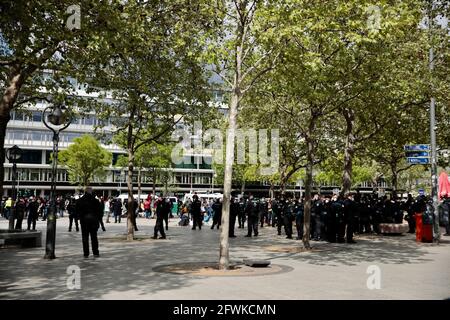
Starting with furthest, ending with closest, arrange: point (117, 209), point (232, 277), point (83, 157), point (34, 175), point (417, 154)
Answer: point (34, 175)
point (83, 157)
point (117, 209)
point (417, 154)
point (232, 277)

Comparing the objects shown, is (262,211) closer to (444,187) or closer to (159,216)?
(444,187)

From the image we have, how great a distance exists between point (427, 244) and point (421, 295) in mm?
10779

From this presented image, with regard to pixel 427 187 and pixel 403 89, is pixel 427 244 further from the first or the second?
pixel 427 187

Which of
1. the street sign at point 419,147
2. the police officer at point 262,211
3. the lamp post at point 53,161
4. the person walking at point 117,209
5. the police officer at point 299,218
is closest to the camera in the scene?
the lamp post at point 53,161

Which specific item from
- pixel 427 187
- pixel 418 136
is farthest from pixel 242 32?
pixel 427 187

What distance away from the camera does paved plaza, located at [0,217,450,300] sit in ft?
27.4

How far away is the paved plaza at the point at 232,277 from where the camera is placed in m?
8.34

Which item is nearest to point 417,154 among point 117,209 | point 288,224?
point 288,224

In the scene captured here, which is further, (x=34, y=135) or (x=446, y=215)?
(x=34, y=135)

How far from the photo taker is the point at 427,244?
1814 cm

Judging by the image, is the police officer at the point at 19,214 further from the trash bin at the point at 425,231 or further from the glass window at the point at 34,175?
the glass window at the point at 34,175

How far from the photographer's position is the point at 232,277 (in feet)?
33.4

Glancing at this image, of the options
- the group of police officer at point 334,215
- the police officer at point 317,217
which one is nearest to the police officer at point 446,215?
the group of police officer at point 334,215

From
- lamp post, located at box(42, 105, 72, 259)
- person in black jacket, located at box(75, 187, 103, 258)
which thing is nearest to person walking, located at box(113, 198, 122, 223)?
lamp post, located at box(42, 105, 72, 259)
